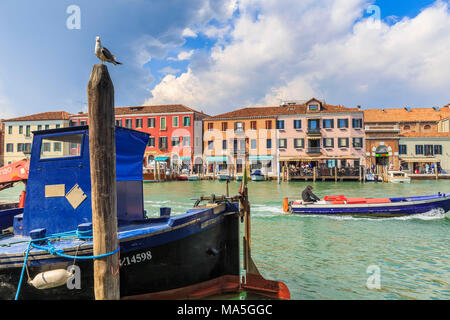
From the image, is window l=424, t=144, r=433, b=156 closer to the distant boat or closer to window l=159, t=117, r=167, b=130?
the distant boat

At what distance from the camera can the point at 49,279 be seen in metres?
4.57

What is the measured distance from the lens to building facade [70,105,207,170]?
49906 mm

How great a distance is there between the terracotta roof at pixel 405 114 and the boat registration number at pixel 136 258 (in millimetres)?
53813

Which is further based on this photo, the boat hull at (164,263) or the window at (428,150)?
the window at (428,150)

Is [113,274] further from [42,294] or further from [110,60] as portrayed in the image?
[110,60]

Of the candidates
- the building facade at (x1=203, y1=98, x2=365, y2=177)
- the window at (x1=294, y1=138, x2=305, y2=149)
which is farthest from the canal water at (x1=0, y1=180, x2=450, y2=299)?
the window at (x1=294, y1=138, x2=305, y2=149)

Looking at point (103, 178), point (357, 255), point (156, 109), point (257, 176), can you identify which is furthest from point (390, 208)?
point (156, 109)

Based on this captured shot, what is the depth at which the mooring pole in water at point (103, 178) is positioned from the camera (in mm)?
3986

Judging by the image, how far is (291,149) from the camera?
46.6 meters

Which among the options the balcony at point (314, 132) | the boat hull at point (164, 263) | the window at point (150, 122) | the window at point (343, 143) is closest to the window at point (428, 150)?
the window at point (343, 143)

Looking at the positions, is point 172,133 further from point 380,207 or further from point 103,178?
point 103,178

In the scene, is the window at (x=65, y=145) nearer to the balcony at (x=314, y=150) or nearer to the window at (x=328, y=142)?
the balcony at (x=314, y=150)
